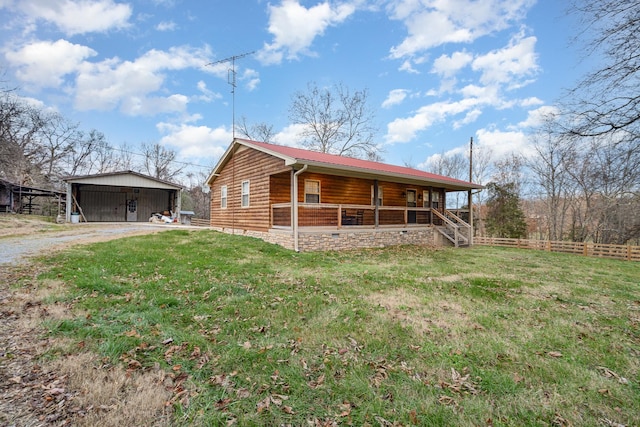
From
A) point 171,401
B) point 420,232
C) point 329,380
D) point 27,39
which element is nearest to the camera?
point 171,401

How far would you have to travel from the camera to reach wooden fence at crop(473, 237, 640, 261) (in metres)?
14.3

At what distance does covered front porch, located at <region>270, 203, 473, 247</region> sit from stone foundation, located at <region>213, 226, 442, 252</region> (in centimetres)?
4

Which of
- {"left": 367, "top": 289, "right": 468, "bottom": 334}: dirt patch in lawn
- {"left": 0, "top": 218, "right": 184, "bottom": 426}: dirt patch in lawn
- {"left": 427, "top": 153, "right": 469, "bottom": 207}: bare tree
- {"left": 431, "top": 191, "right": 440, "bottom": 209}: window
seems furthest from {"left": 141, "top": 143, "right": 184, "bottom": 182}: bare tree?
{"left": 367, "top": 289, "right": 468, "bottom": 334}: dirt patch in lawn

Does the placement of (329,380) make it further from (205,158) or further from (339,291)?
(205,158)

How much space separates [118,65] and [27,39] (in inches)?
200

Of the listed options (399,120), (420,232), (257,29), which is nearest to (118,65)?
(257,29)

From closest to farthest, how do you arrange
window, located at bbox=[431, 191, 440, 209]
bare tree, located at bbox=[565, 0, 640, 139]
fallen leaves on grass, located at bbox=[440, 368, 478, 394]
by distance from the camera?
fallen leaves on grass, located at bbox=[440, 368, 478, 394], bare tree, located at bbox=[565, 0, 640, 139], window, located at bbox=[431, 191, 440, 209]

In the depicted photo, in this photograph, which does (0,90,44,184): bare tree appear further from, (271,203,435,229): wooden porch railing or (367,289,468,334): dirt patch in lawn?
(367,289,468,334): dirt patch in lawn

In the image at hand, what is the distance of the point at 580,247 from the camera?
52.0ft

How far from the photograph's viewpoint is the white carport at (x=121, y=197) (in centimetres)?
2023

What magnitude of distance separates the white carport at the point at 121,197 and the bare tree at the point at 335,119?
1349cm

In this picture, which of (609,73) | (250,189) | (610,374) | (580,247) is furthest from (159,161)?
(610,374)

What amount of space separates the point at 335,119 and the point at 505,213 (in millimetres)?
17241

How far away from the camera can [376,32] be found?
15.8m
